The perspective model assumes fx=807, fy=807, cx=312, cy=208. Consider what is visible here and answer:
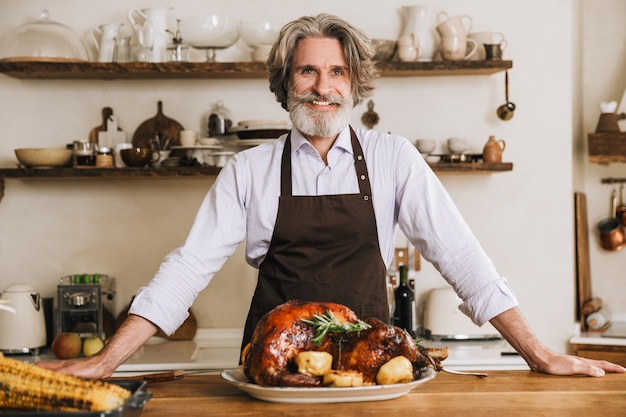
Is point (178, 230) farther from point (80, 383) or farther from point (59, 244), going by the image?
point (80, 383)

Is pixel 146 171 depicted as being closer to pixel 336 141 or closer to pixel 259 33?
pixel 259 33

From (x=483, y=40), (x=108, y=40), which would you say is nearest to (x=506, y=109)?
(x=483, y=40)

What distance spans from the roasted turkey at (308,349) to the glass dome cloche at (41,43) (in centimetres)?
249

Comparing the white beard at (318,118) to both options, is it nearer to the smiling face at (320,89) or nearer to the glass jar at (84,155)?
the smiling face at (320,89)

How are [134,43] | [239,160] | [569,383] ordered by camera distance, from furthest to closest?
[134,43] < [239,160] < [569,383]

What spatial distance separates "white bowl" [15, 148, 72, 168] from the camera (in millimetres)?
3611

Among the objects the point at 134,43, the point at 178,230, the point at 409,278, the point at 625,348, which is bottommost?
the point at 625,348

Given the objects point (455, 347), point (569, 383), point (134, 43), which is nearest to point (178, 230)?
point (134, 43)

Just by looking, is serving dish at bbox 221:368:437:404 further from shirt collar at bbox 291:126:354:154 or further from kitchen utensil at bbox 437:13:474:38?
kitchen utensil at bbox 437:13:474:38

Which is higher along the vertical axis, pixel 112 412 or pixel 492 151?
pixel 492 151

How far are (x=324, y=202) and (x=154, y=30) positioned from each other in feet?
5.51

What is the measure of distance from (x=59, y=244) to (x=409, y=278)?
1673mm

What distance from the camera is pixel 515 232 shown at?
12.7 ft

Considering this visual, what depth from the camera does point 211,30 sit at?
3.58 metres
